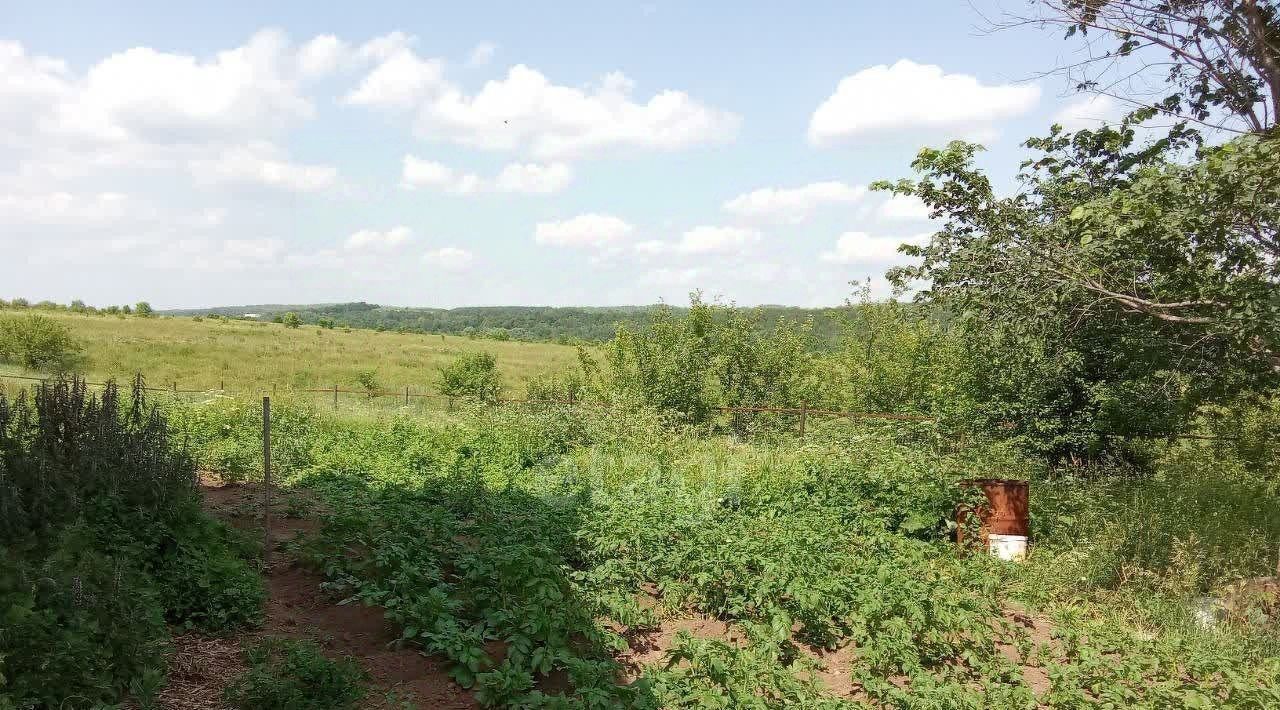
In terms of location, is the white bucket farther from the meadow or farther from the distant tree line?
the distant tree line

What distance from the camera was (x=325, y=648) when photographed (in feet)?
16.0

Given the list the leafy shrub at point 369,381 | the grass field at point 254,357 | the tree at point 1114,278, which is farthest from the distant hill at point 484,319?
the tree at point 1114,278

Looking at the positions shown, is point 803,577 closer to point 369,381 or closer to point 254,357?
point 369,381

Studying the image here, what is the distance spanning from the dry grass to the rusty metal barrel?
25.6m

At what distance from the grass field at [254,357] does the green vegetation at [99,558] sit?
87.6ft

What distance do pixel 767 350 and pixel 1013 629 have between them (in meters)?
15.8

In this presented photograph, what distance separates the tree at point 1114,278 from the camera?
600cm

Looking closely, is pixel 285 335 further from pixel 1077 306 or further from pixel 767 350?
pixel 1077 306

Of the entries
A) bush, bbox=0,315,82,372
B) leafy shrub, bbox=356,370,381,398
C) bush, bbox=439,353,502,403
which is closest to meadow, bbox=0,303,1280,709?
bush, bbox=439,353,502,403

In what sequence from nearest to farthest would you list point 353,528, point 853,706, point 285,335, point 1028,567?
point 853,706 < point 353,528 < point 1028,567 < point 285,335

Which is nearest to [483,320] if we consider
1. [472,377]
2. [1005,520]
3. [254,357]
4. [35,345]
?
[254,357]

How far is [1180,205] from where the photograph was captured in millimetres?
6070

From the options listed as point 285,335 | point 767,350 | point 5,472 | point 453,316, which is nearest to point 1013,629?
point 5,472

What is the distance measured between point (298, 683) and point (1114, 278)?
7784mm
